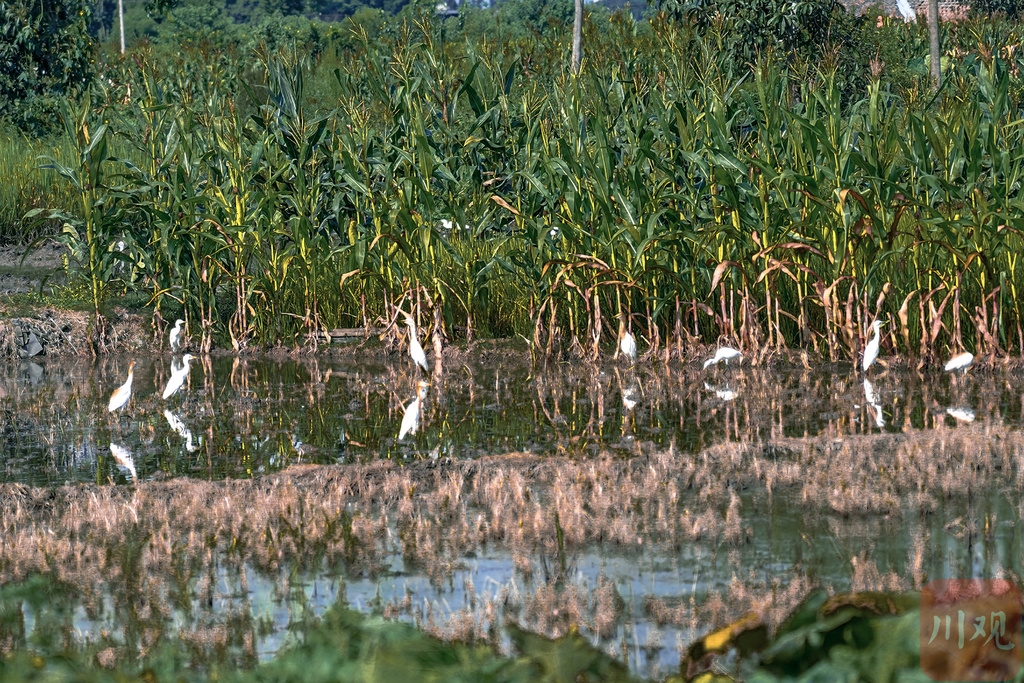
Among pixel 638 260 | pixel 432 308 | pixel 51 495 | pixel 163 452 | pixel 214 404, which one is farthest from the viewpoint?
pixel 432 308

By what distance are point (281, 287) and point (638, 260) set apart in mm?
3408

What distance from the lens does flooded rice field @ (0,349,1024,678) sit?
4613 millimetres

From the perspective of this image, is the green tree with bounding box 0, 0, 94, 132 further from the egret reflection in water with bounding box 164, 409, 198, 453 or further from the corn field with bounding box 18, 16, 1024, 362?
the egret reflection in water with bounding box 164, 409, 198, 453

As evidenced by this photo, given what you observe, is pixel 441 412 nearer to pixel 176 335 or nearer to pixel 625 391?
pixel 625 391

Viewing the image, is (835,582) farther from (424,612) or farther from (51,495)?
(51,495)

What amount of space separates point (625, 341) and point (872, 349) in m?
1.80

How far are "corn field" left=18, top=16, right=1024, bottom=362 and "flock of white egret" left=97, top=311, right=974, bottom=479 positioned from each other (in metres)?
0.27

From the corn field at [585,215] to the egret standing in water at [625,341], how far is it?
13 cm

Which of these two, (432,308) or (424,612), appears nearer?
(424,612)

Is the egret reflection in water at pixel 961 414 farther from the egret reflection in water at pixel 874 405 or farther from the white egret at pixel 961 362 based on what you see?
the white egret at pixel 961 362

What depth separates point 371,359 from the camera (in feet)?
36.7

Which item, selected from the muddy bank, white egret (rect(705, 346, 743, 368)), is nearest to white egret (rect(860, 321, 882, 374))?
white egret (rect(705, 346, 743, 368))

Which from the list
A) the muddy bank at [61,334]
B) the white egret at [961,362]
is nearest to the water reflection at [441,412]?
the white egret at [961,362]

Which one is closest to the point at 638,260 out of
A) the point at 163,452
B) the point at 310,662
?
the point at 163,452
